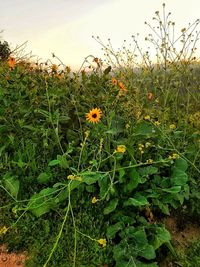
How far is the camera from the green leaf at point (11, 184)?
4602 mm

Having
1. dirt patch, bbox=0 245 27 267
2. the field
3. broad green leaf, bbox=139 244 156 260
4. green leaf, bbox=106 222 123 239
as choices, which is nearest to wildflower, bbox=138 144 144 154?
the field

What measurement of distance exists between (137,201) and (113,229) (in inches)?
11.5

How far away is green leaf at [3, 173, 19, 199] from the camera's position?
460 centimetres

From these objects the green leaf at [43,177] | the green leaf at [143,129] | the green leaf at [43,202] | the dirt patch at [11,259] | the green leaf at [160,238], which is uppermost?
the green leaf at [143,129]

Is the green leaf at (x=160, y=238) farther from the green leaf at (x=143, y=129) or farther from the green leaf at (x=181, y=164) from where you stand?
the green leaf at (x=143, y=129)

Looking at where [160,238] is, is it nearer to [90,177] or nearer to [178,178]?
[178,178]

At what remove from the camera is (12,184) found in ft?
15.4

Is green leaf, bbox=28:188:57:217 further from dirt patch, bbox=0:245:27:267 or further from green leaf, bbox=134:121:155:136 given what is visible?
green leaf, bbox=134:121:155:136

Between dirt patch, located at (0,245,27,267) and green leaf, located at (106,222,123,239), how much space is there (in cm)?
68

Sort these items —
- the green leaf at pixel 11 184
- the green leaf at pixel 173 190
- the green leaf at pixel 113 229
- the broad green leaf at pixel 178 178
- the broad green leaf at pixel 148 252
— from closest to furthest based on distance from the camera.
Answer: the broad green leaf at pixel 148 252 < the green leaf at pixel 113 229 < the green leaf at pixel 173 190 < the broad green leaf at pixel 178 178 < the green leaf at pixel 11 184

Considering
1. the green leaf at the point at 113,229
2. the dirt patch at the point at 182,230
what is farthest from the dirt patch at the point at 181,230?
the green leaf at the point at 113,229

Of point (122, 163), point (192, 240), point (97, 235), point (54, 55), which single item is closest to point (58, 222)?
point (97, 235)

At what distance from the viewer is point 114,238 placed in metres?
4.38

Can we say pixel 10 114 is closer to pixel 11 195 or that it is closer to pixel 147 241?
pixel 11 195
